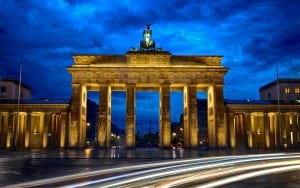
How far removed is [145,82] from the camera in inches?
2325

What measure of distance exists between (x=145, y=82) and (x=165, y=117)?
268 inches

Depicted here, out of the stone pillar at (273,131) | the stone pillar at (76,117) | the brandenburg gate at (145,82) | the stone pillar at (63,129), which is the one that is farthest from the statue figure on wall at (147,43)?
the stone pillar at (273,131)

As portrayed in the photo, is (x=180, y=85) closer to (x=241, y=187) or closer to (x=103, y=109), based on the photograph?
(x=103, y=109)

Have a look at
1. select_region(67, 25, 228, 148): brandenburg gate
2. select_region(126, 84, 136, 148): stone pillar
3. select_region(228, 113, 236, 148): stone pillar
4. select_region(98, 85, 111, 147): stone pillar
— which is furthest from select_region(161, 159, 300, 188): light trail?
select_region(228, 113, 236, 148): stone pillar

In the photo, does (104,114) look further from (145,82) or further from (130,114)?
(145,82)

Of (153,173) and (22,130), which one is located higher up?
(22,130)

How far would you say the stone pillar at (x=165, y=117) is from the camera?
5778 centimetres

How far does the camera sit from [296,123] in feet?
224

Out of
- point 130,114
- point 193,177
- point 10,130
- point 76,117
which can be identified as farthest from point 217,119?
point 193,177

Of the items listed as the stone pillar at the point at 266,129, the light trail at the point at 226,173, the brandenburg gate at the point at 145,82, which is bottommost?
the light trail at the point at 226,173

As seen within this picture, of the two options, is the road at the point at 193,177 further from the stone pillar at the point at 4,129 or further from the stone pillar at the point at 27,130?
the stone pillar at the point at 4,129

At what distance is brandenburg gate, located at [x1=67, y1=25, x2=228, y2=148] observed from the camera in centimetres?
5850

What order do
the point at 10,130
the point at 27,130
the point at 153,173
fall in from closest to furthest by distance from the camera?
1. the point at 153,173
2. the point at 10,130
3. the point at 27,130

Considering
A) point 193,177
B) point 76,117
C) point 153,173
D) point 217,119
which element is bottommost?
point 193,177
